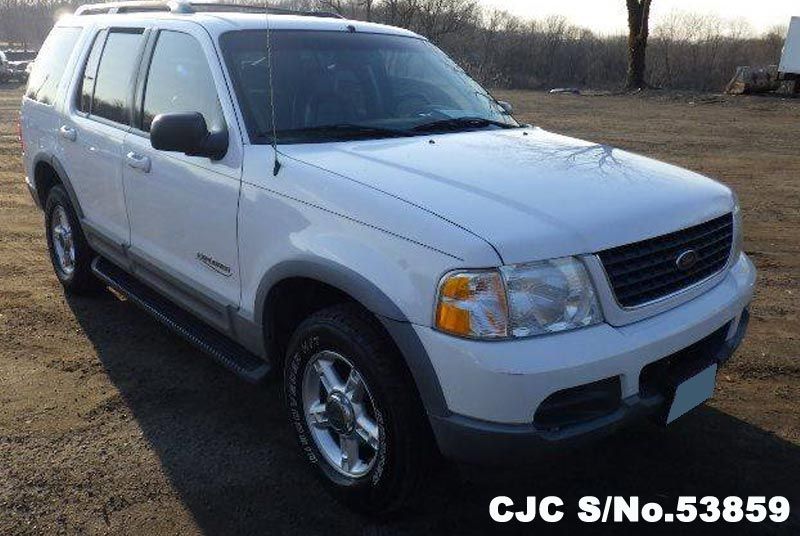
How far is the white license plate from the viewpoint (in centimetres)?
267

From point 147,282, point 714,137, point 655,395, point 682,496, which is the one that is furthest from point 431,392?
point 714,137

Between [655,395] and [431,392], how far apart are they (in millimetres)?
847

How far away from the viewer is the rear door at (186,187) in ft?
10.9

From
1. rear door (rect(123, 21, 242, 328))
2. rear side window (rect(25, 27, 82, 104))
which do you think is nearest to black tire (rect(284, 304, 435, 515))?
rear door (rect(123, 21, 242, 328))

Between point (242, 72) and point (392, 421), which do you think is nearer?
point (392, 421)

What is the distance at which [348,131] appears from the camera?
3.44m

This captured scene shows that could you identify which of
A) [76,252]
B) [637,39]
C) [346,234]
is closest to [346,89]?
[346,234]

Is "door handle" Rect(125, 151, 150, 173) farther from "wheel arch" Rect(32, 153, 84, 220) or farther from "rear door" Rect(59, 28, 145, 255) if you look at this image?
"wheel arch" Rect(32, 153, 84, 220)

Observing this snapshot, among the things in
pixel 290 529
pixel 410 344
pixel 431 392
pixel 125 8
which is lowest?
pixel 290 529

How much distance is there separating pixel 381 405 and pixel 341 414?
0.35 meters

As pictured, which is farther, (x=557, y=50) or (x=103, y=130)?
(x=557, y=50)

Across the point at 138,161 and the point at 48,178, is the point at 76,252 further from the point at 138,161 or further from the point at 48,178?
the point at 138,161

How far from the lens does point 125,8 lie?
4.80 meters

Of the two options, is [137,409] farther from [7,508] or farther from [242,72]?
[242,72]
